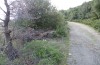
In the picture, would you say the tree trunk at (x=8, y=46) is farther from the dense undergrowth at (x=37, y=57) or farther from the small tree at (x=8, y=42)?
the dense undergrowth at (x=37, y=57)


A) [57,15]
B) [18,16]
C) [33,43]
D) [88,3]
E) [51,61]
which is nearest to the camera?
[51,61]

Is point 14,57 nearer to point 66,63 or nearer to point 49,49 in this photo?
point 49,49

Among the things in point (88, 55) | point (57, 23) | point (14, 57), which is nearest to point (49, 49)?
point (14, 57)

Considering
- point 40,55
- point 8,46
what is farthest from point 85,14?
point 8,46

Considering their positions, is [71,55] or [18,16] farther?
[71,55]

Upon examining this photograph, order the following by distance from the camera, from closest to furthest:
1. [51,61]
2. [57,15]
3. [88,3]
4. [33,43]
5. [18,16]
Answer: [51,61]
[18,16]
[33,43]
[57,15]
[88,3]

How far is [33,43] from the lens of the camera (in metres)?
9.61

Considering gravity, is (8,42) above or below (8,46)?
above

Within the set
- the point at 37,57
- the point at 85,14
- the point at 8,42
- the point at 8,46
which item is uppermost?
the point at 85,14

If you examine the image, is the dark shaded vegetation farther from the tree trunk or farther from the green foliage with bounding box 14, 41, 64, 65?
the tree trunk

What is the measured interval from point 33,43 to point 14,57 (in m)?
1.61

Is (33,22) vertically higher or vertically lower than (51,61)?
higher

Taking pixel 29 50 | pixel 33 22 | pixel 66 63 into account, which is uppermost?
pixel 33 22

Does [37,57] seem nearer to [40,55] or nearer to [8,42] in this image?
[40,55]
